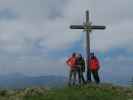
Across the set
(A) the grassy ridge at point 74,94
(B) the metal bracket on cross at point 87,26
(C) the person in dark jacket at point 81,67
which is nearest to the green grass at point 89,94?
(A) the grassy ridge at point 74,94

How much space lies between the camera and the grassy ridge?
32594 millimetres

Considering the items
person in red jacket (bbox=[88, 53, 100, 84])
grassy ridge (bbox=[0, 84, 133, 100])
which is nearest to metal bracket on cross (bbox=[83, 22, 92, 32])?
person in red jacket (bbox=[88, 53, 100, 84])

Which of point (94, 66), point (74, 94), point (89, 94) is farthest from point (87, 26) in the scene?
point (74, 94)

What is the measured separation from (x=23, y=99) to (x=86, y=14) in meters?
10.1

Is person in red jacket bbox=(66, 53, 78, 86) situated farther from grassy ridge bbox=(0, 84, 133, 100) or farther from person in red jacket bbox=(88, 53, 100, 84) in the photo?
grassy ridge bbox=(0, 84, 133, 100)

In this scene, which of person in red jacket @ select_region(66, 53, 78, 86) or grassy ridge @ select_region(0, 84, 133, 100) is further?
person in red jacket @ select_region(66, 53, 78, 86)

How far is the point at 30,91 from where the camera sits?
33.9 m

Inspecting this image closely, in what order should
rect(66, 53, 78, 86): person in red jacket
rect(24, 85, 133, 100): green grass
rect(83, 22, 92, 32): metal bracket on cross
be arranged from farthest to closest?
rect(83, 22, 92, 32): metal bracket on cross < rect(66, 53, 78, 86): person in red jacket < rect(24, 85, 133, 100): green grass

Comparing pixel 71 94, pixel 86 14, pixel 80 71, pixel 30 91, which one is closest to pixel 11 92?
pixel 30 91

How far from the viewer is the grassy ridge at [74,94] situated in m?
32.6

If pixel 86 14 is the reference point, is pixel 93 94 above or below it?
below

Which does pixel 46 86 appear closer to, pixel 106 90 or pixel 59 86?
pixel 59 86

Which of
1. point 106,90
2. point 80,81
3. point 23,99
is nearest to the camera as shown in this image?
point 23,99

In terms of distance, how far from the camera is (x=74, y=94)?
1304 inches
